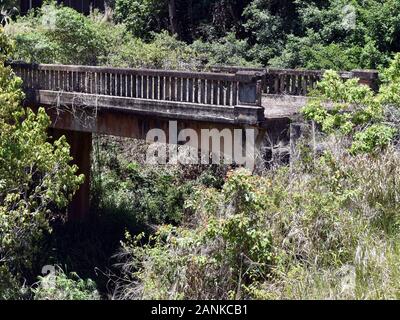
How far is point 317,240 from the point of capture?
9.53 m

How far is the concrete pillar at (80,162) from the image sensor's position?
19987 millimetres

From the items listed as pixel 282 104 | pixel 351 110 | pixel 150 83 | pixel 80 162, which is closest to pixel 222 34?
pixel 80 162

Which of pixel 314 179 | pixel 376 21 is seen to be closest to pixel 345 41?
pixel 376 21

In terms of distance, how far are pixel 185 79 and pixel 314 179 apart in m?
4.11

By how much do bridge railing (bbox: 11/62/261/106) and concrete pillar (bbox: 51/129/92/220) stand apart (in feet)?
7.01

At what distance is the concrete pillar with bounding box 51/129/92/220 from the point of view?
19987 mm

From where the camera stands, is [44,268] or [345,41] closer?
[44,268]

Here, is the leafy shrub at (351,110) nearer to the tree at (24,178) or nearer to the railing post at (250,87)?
the railing post at (250,87)

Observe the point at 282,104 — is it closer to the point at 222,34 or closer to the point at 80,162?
the point at 80,162

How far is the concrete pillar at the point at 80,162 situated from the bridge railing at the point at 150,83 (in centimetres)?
214

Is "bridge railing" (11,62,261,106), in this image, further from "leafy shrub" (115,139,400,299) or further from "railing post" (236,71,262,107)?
"leafy shrub" (115,139,400,299)

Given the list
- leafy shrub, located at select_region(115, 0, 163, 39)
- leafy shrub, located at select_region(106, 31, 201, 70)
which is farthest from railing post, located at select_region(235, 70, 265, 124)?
leafy shrub, located at select_region(115, 0, 163, 39)

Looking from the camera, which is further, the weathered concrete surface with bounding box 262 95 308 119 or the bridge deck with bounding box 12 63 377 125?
the weathered concrete surface with bounding box 262 95 308 119

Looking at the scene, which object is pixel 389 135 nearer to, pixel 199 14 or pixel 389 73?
pixel 389 73
